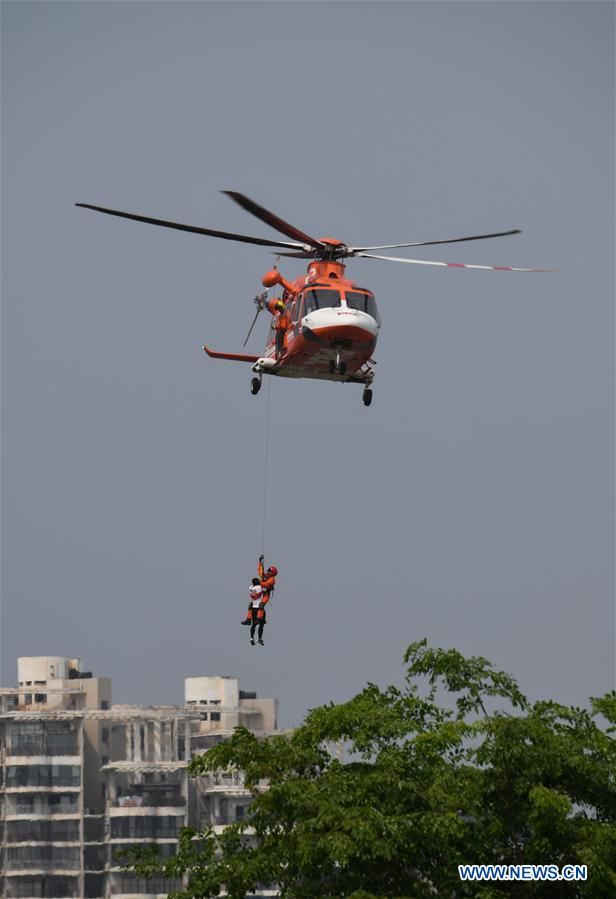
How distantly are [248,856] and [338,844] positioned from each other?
357 centimetres

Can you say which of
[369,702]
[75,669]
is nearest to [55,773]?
[75,669]

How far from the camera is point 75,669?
158000 millimetres

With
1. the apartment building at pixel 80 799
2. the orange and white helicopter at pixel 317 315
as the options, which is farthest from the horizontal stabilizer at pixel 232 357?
the apartment building at pixel 80 799

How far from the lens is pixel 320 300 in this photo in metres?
43.5

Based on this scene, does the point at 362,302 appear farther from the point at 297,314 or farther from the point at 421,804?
the point at 421,804

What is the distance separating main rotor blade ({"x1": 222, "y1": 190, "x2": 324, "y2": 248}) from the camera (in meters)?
40.4

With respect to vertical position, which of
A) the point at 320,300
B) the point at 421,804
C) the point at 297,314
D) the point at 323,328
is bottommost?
the point at 421,804

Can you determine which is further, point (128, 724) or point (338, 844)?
point (128, 724)

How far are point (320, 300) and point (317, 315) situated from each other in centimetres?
57

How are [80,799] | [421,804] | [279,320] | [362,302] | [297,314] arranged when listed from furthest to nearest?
[80,799] < [279,320] < [297,314] < [362,302] < [421,804]

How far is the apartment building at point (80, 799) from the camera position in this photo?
14000 centimetres

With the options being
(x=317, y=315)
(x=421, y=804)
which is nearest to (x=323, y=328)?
(x=317, y=315)

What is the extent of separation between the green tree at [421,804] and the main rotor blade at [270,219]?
1078 cm

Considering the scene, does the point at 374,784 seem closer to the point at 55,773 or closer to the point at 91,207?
the point at 91,207
